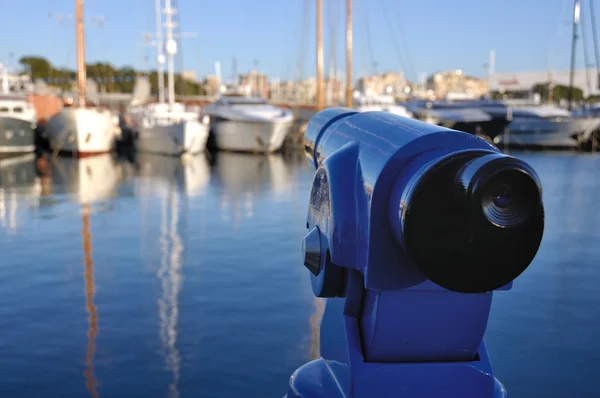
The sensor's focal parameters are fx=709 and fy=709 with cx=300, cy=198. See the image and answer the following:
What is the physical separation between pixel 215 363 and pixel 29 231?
6985 mm

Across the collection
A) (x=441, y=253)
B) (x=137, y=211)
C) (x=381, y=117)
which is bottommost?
(x=137, y=211)

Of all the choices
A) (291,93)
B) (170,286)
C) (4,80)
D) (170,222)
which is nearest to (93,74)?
(291,93)

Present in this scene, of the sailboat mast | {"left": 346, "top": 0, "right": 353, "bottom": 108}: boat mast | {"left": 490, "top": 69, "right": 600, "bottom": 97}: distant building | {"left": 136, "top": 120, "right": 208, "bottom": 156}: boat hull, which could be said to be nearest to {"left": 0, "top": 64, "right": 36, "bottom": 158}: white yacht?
the sailboat mast

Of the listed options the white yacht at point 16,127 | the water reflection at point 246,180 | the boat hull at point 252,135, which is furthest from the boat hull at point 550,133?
the white yacht at point 16,127

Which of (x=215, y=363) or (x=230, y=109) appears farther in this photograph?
(x=230, y=109)

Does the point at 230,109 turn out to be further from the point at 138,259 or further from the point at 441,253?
the point at 441,253

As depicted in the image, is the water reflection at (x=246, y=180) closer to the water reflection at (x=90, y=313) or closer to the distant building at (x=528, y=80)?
the water reflection at (x=90, y=313)

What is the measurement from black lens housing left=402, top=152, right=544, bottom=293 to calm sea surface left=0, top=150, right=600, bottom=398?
2.33m

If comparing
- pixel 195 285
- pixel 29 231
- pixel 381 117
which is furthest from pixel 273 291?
pixel 29 231

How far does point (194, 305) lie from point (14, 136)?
2696 cm

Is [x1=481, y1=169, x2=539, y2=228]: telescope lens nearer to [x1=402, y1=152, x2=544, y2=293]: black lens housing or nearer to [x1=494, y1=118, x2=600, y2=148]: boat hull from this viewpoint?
[x1=402, y1=152, x2=544, y2=293]: black lens housing

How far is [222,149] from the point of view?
36.7m

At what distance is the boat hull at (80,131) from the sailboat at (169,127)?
1.99 meters

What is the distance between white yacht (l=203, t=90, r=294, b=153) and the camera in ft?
112
